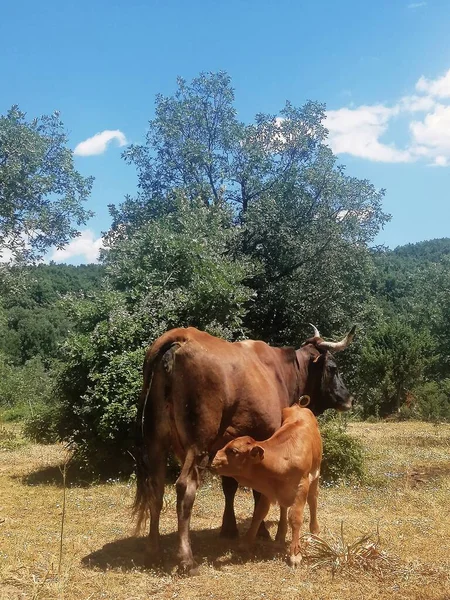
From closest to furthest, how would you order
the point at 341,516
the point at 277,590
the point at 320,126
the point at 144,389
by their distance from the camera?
the point at 277,590, the point at 144,389, the point at 341,516, the point at 320,126

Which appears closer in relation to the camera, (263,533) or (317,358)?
(263,533)

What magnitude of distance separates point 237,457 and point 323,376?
3176 mm

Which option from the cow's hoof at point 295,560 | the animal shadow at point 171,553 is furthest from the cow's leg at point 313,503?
the cow's hoof at point 295,560

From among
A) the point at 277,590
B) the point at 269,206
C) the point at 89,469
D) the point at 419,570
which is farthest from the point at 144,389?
the point at 269,206

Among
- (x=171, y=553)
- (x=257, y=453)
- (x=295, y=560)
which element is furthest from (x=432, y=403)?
(x=257, y=453)

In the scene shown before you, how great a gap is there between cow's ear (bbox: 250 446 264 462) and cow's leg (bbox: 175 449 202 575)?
577mm

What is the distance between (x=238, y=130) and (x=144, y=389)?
60.3ft

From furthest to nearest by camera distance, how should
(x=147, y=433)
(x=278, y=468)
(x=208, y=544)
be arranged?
1. (x=208, y=544)
2. (x=147, y=433)
3. (x=278, y=468)

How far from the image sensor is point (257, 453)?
593 cm

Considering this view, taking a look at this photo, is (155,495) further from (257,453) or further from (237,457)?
(257,453)

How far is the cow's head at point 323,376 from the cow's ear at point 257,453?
2.82 meters

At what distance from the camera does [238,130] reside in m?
23.2

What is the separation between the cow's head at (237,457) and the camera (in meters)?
5.88

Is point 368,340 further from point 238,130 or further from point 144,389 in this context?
point 144,389
